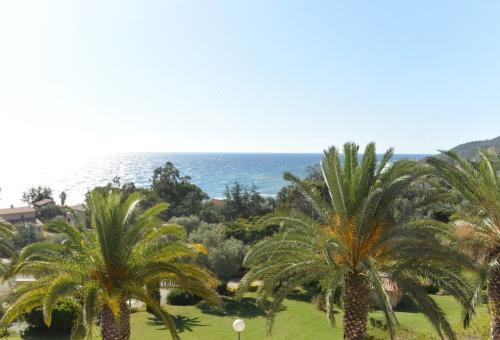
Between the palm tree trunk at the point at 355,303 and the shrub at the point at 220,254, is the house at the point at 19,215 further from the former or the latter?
the palm tree trunk at the point at 355,303

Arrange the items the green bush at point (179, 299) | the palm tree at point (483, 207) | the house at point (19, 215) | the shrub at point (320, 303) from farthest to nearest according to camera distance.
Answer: the house at point (19, 215) < the green bush at point (179, 299) < the shrub at point (320, 303) < the palm tree at point (483, 207)

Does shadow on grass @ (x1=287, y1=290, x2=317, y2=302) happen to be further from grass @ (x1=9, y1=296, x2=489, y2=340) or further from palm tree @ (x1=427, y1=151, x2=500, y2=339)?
palm tree @ (x1=427, y1=151, x2=500, y2=339)

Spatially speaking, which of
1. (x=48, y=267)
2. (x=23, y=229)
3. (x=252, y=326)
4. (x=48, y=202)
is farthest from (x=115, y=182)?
(x=48, y=267)

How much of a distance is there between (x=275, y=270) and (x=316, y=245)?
1404 mm

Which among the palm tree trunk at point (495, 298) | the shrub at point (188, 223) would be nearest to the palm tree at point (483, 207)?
the palm tree trunk at point (495, 298)

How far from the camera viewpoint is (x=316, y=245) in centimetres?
1073

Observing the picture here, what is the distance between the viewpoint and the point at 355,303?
35.0ft

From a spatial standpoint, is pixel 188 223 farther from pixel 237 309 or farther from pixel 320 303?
pixel 320 303

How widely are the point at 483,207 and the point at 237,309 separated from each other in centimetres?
1473

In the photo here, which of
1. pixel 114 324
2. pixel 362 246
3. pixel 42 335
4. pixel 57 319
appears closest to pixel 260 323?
pixel 57 319

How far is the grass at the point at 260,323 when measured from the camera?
1778 centimetres

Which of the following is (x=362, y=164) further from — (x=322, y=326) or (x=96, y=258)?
(x=322, y=326)

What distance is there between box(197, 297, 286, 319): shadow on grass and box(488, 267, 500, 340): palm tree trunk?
1176 centimetres

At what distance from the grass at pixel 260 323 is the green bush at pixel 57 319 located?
1.91 ft
